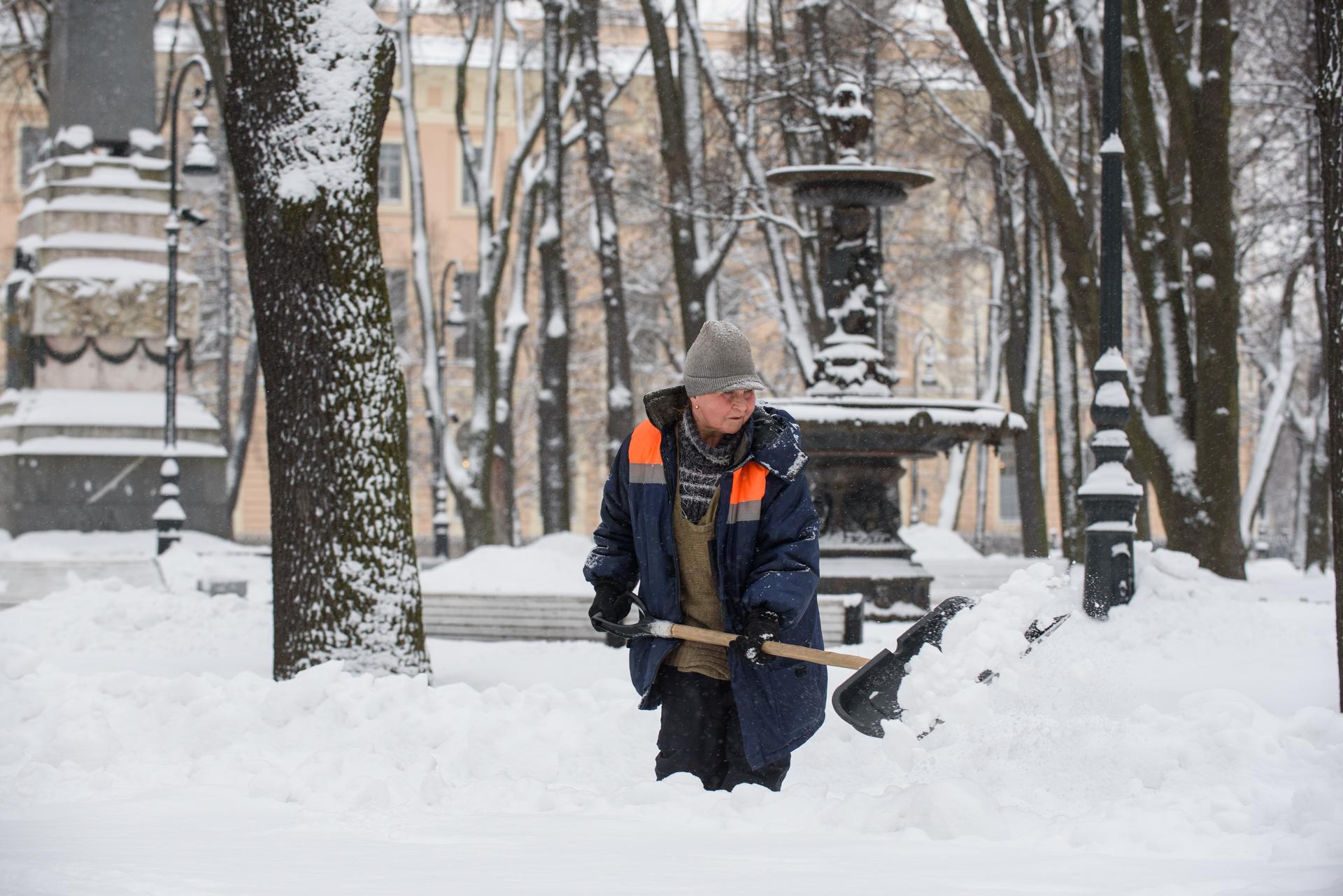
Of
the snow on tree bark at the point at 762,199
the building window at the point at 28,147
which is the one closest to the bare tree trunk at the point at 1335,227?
the snow on tree bark at the point at 762,199

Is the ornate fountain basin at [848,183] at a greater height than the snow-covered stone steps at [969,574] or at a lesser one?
greater

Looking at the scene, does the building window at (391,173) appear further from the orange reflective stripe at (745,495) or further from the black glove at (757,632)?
the black glove at (757,632)

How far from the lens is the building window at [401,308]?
1517 inches

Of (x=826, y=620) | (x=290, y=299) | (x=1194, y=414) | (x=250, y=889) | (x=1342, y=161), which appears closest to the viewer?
(x=250, y=889)

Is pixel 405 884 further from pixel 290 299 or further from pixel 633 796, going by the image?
pixel 290 299

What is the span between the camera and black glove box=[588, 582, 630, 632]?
5195 millimetres

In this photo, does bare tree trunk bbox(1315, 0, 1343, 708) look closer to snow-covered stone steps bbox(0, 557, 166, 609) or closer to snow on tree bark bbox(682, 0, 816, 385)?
snow-covered stone steps bbox(0, 557, 166, 609)

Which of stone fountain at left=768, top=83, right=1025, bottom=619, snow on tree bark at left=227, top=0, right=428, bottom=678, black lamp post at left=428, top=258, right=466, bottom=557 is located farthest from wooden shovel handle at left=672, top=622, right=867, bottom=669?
black lamp post at left=428, top=258, right=466, bottom=557

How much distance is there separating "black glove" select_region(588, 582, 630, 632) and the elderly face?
2.12 feet

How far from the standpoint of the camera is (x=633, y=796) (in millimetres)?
4992

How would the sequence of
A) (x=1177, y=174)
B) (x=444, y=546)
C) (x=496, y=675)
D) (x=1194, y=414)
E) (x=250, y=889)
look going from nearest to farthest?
(x=250, y=889), (x=496, y=675), (x=1194, y=414), (x=1177, y=174), (x=444, y=546)

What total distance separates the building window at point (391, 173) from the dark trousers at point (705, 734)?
40.1m

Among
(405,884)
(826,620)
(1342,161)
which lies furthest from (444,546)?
(405,884)

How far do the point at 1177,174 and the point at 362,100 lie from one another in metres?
9.74
